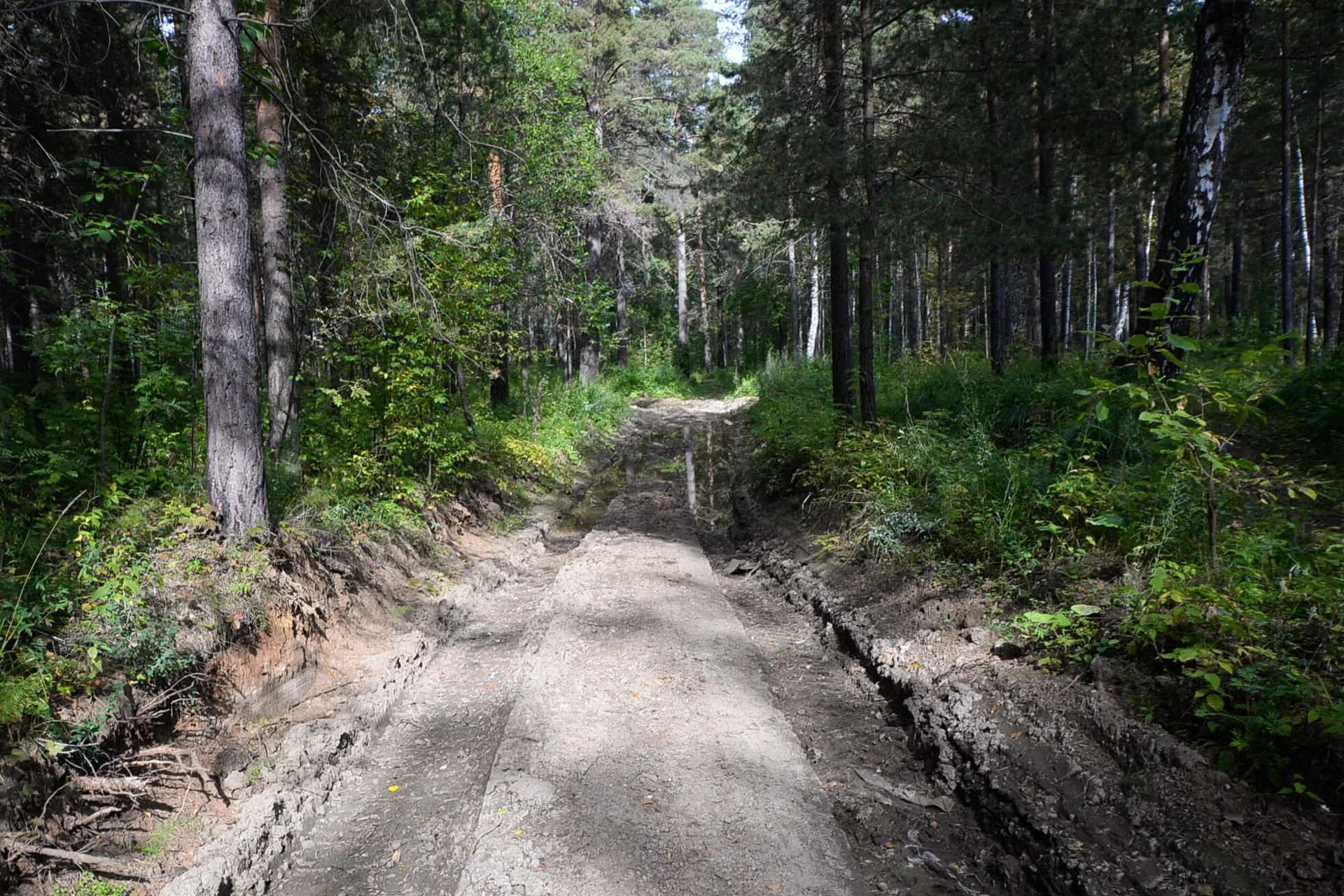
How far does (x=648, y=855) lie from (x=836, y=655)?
282cm

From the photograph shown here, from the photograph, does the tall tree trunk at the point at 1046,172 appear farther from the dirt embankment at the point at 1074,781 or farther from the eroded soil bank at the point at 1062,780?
the dirt embankment at the point at 1074,781

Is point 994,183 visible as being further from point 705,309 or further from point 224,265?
point 705,309

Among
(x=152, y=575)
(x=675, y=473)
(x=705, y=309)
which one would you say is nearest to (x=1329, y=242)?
(x=675, y=473)

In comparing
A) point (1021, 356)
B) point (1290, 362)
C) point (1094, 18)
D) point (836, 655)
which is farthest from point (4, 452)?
point (1290, 362)

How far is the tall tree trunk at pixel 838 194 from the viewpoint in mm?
8922

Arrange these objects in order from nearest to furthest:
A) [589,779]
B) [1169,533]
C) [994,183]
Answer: [589,779]
[1169,533]
[994,183]

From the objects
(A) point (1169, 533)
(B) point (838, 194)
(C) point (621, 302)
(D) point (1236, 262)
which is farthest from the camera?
(C) point (621, 302)

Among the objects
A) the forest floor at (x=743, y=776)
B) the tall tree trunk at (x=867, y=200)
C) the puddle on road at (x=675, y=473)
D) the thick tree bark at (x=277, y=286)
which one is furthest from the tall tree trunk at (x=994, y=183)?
the thick tree bark at (x=277, y=286)

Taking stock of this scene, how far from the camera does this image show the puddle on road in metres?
10.4

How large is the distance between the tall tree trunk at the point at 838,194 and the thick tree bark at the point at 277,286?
7031 mm

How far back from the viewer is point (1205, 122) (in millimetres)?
6332

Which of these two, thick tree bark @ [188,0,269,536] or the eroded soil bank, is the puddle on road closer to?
thick tree bark @ [188,0,269,536]

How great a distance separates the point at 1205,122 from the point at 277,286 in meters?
10.4

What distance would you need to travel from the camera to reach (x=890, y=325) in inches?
1366
